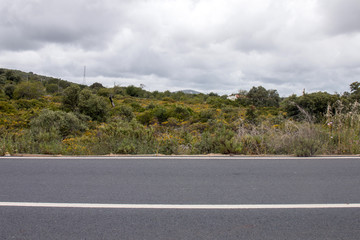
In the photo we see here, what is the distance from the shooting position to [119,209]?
395 cm

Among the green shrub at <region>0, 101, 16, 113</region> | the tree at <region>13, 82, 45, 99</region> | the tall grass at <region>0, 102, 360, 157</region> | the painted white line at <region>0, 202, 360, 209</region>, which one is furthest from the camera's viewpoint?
the tree at <region>13, 82, 45, 99</region>

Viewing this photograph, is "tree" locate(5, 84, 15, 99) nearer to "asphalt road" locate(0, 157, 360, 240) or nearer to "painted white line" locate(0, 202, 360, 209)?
"asphalt road" locate(0, 157, 360, 240)

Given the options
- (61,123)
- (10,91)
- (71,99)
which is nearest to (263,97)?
(71,99)

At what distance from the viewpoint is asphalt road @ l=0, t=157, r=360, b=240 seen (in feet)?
11.0

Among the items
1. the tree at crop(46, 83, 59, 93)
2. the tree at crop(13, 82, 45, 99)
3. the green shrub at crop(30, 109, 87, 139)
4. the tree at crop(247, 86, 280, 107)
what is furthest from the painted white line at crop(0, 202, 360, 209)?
the tree at crop(46, 83, 59, 93)

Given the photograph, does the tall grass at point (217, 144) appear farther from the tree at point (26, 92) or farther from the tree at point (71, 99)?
the tree at point (26, 92)

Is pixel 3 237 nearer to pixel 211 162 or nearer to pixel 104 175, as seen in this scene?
pixel 104 175

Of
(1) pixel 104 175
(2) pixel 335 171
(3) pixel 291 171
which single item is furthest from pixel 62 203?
(2) pixel 335 171

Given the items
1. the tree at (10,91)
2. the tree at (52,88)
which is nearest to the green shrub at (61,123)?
the tree at (10,91)

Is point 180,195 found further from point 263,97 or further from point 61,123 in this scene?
point 263,97

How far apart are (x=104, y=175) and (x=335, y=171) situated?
4.63 meters

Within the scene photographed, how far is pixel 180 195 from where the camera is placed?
14.7 feet

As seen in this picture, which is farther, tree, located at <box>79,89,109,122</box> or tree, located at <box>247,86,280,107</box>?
tree, located at <box>247,86,280,107</box>

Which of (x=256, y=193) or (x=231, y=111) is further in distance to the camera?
(x=231, y=111)
